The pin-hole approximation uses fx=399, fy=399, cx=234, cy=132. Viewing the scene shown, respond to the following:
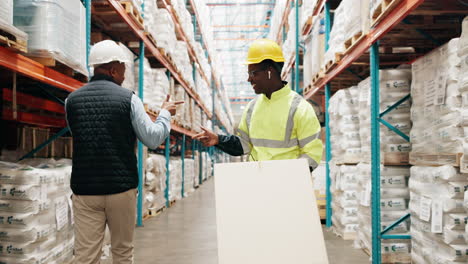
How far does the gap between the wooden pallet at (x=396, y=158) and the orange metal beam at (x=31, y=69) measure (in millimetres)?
3323

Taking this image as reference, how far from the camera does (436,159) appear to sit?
3.40 m

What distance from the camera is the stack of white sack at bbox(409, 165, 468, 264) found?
3.09 m

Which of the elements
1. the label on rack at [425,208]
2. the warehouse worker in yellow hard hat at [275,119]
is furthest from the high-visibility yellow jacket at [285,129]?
the label on rack at [425,208]

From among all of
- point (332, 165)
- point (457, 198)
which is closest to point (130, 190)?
point (457, 198)

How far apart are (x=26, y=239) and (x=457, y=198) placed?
331 cm

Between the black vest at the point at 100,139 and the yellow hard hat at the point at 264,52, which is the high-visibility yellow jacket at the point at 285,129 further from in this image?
the black vest at the point at 100,139

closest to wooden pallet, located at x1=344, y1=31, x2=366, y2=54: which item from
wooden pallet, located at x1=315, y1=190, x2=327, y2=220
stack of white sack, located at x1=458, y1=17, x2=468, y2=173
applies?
stack of white sack, located at x1=458, y1=17, x2=468, y2=173

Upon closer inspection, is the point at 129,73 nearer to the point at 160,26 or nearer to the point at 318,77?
the point at 160,26

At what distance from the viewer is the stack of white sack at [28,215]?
2963 mm

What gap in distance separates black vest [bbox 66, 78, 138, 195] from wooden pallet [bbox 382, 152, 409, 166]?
2.89 meters

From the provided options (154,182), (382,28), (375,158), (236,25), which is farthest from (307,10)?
(236,25)

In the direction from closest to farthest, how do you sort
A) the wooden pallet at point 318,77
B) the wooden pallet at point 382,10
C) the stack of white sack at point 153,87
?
1. the wooden pallet at point 382,10
2. the wooden pallet at point 318,77
3. the stack of white sack at point 153,87

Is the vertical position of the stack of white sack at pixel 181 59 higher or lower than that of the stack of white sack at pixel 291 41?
lower

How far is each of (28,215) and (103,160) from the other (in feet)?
2.65
